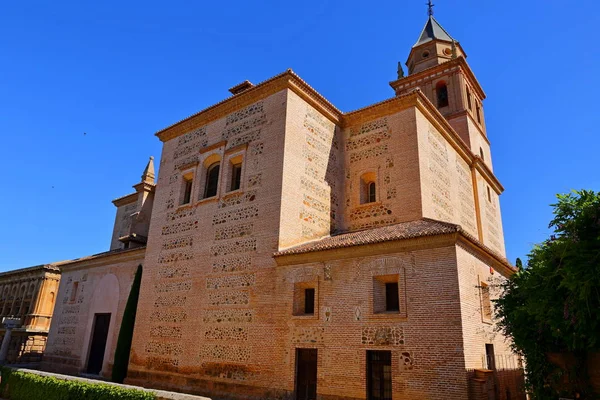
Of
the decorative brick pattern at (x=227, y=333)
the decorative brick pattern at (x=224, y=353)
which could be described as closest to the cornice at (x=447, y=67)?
A: the decorative brick pattern at (x=227, y=333)

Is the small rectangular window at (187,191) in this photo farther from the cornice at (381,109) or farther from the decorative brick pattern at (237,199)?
the cornice at (381,109)

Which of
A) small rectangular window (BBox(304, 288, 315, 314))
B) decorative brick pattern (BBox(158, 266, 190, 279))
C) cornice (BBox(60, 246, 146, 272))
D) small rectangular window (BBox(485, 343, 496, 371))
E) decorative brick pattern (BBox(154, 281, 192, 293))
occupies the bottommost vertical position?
small rectangular window (BBox(485, 343, 496, 371))

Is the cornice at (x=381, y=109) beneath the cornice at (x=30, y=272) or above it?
above

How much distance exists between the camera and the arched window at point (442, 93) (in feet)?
65.0

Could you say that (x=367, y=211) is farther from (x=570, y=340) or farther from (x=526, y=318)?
(x=570, y=340)

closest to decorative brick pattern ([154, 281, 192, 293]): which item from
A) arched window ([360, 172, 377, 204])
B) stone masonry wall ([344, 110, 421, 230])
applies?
stone masonry wall ([344, 110, 421, 230])

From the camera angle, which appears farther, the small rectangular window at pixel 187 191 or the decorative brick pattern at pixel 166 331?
the small rectangular window at pixel 187 191

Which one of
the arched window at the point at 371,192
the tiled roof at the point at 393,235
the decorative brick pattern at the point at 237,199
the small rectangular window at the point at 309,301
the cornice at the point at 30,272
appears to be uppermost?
the arched window at the point at 371,192

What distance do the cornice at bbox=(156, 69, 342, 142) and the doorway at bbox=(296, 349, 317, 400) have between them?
797cm

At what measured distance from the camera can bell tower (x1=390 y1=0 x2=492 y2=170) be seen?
1891 cm

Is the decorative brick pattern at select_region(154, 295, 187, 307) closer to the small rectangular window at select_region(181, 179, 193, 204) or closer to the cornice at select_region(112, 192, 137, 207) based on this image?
the small rectangular window at select_region(181, 179, 193, 204)

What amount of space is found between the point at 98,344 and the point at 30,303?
39.0ft

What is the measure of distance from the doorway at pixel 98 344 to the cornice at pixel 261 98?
8.13 m

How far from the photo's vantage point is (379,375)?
29.2ft
